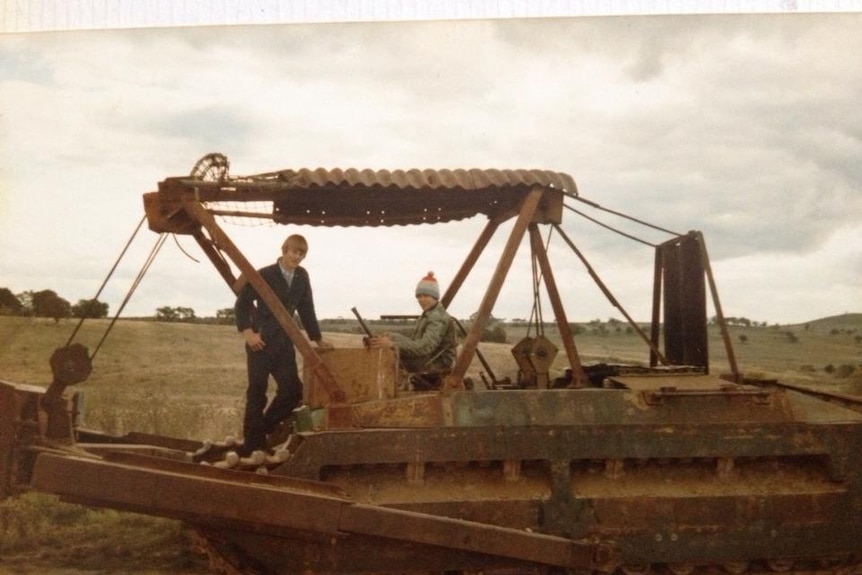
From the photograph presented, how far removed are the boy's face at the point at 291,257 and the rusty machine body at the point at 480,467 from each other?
812 millimetres

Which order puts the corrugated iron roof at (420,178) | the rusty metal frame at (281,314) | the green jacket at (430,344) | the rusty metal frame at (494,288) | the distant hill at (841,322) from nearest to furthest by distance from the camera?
1. the rusty metal frame at (281,314)
2. the rusty metal frame at (494,288)
3. the corrugated iron roof at (420,178)
4. the green jacket at (430,344)
5. the distant hill at (841,322)

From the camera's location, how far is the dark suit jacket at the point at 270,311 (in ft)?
20.6

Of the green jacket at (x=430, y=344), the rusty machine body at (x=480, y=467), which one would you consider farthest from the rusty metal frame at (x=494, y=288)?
the green jacket at (x=430, y=344)

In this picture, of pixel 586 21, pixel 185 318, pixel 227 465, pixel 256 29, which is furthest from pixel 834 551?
pixel 185 318

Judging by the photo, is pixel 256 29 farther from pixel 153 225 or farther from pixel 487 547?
pixel 487 547

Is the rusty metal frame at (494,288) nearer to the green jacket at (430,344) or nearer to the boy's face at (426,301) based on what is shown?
the green jacket at (430,344)

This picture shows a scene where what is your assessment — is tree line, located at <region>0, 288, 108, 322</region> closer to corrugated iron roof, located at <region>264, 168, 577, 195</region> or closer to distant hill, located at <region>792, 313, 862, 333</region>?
corrugated iron roof, located at <region>264, 168, 577, 195</region>

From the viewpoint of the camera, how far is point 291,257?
6.46m

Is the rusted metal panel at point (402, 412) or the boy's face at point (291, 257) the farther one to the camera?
the boy's face at point (291, 257)

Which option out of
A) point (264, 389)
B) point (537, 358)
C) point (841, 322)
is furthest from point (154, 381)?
point (841, 322)

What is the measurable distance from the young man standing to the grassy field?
1490mm

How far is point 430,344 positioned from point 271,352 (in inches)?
59.8

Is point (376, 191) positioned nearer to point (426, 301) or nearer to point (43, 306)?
point (426, 301)

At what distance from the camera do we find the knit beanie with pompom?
245 inches
